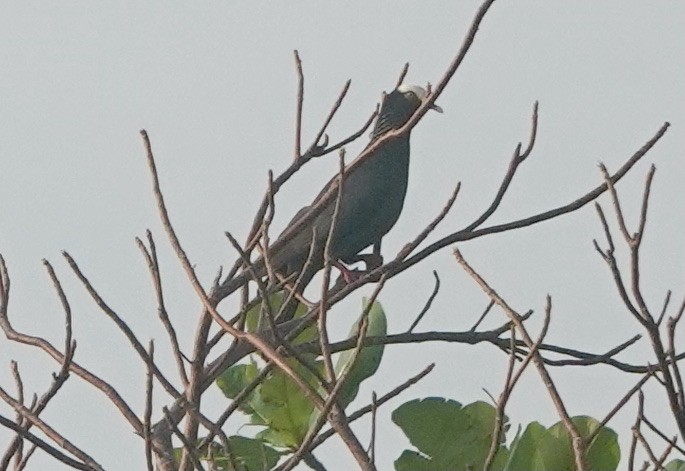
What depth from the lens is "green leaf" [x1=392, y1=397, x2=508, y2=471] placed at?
8.65 ft

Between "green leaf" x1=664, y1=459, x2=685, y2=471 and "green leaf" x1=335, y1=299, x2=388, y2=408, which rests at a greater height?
"green leaf" x1=335, y1=299, x2=388, y2=408

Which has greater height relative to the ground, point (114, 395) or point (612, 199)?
point (114, 395)

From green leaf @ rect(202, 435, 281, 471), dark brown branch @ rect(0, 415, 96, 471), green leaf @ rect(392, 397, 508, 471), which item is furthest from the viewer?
green leaf @ rect(202, 435, 281, 471)

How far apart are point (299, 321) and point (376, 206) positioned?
9.26 feet

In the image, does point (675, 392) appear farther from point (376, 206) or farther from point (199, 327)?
point (376, 206)

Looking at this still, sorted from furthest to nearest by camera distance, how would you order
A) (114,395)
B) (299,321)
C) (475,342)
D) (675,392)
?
(475,342)
(299,321)
(114,395)
(675,392)

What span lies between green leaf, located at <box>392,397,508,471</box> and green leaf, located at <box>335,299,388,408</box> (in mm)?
145

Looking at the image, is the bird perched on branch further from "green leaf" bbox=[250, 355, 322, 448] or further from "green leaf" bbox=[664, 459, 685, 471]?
"green leaf" bbox=[664, 459, 685, 471]

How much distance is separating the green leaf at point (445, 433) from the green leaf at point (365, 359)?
5.7 inches

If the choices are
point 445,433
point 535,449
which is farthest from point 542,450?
point 445,433

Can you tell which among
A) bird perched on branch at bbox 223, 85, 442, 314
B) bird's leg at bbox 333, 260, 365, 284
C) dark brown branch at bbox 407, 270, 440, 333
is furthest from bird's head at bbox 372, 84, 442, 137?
dark brown branch at bbox 407, 270, 440, 333

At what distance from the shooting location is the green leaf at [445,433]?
8.65 ft

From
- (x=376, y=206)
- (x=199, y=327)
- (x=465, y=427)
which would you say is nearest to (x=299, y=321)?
(x=199, y=327)

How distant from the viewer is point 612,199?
2020 mm
